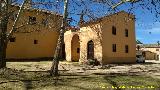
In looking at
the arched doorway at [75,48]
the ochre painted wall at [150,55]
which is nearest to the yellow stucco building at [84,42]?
the arched doorway at [75,48]

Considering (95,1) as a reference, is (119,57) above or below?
below

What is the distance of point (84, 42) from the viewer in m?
36.8

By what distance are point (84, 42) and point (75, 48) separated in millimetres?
4071

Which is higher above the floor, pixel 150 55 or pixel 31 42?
pixel 31 42

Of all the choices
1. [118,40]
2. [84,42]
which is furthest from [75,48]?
[118,40]

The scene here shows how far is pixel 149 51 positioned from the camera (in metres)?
75.9

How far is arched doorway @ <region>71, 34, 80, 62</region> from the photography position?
40041 mm

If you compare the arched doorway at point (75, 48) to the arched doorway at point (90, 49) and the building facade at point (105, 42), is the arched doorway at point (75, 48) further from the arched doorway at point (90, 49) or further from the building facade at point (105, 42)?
the arched doorway at point (90, 49)

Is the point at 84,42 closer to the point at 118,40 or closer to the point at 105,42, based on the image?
the point at 105,42

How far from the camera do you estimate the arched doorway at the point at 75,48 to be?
40.0 m

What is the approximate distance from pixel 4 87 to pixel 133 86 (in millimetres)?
6455

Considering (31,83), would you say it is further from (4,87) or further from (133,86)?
(133,86)

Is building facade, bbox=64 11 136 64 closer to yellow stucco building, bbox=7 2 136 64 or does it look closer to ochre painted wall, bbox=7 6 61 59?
yellow stucco building, bbox=7 2 136 64

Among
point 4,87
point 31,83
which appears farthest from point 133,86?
point 4,87
